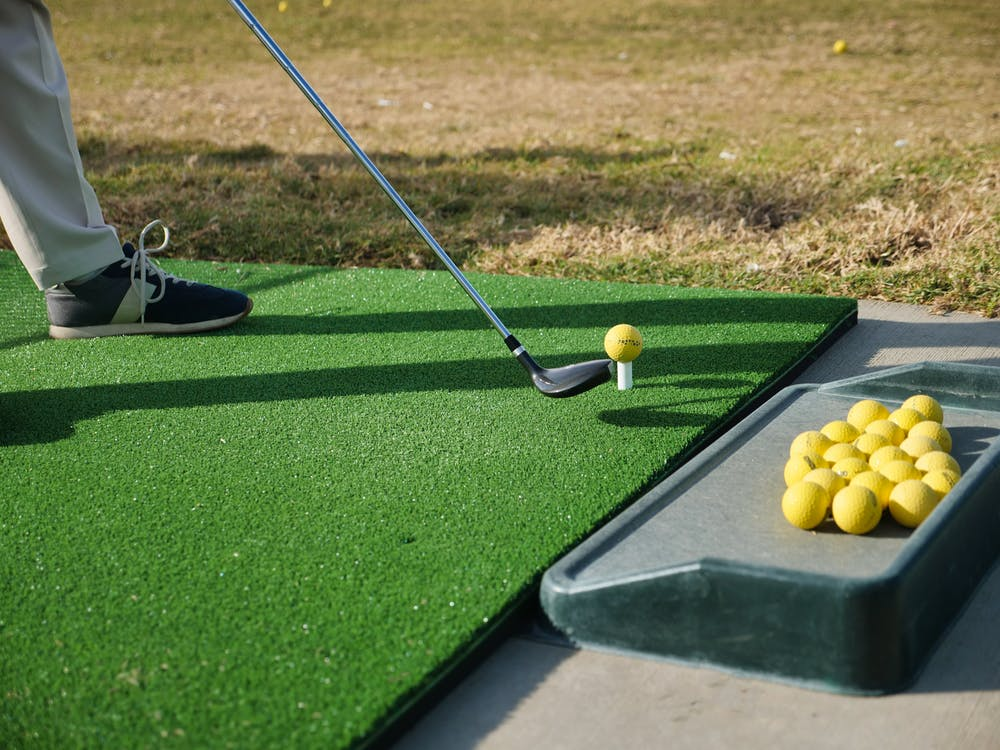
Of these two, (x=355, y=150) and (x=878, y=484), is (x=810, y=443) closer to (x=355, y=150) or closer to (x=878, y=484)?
(x=878, y=484)

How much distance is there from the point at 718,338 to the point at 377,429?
1.07 m

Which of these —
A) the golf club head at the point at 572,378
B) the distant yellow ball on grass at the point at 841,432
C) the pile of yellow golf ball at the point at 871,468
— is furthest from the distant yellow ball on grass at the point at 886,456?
the golf club head at the point at 572,378

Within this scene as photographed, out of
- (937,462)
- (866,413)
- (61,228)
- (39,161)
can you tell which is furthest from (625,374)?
(39,161)

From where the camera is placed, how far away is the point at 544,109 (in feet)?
26.0

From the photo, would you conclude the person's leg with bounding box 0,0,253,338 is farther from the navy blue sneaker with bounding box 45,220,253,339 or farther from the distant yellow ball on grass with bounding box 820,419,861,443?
the distant yellow ball on grass with bounding box 820,419,861,443

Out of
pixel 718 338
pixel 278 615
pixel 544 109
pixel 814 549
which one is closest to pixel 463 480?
pixel 278 615

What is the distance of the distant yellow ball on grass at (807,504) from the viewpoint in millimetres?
1917

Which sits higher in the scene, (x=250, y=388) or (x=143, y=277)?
(x=143, y=277)

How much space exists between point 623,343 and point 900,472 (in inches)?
32.6

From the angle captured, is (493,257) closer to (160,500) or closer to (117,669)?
(160,500)

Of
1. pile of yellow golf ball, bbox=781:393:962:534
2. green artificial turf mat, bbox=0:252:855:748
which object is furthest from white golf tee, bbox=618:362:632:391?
pile of yellow golf ball, bbox=781:393:962:534

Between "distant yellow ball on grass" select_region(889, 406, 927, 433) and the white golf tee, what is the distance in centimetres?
67

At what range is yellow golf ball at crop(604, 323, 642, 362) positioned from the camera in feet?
8.71

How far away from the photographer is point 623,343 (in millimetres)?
2658
